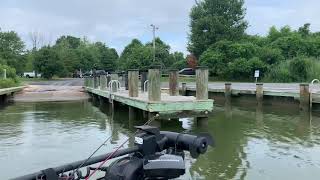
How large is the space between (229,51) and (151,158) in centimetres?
4611

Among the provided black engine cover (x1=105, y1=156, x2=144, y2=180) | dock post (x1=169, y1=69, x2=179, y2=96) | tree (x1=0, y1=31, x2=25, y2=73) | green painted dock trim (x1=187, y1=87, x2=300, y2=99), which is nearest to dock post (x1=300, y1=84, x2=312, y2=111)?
green painted dock trim (x1=187, y1=87, x2=300, y2=99)

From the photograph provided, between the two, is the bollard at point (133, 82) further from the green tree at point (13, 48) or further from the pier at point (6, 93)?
the green tree at point (13, 48)

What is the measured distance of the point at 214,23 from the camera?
54.5 m

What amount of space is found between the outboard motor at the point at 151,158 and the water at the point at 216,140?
3.63 metres

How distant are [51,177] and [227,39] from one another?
52364 mm

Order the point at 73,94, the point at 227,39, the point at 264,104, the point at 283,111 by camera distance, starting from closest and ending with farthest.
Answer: the point at 283,111
the point at 264,104
the point at 73,94
the point at 227,39

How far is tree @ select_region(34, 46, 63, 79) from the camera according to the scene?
60719mm

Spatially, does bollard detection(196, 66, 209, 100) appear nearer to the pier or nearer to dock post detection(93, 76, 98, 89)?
dock post detection(93, 76, 98, 89)

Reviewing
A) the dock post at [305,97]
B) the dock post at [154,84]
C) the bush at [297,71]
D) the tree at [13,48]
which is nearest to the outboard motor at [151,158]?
the dock post at [154,84]

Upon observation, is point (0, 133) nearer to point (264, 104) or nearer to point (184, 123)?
point (184, 123)

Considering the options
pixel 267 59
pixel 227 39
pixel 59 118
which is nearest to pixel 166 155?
pixel 59 118

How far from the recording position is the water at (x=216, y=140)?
867 centimetres

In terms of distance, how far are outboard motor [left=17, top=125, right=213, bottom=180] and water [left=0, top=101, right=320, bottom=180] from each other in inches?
143

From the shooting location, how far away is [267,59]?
4694 centimetres
